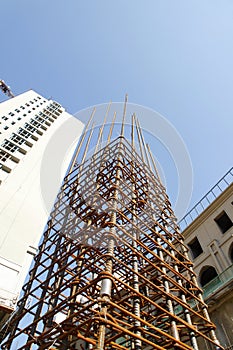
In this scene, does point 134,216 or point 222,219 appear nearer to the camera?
point 134,216

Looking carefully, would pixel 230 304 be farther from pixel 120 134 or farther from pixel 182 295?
→ pixel 120 134

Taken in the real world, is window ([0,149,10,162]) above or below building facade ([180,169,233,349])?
above

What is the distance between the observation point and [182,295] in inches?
293

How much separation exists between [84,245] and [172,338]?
338 centimetres

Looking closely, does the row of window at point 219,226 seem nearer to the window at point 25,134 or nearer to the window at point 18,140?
the window at point 18,140

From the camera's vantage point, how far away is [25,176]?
21.8 m

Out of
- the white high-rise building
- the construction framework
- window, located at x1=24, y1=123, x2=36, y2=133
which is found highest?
window, located at x1=24, y1=123, x2=36, y2=133

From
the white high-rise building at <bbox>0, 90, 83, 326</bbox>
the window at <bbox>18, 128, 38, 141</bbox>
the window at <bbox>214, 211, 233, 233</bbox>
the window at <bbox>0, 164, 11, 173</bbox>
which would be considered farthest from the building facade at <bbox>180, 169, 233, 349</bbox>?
the window at <bbox>18, 128, 38, 141</bbox>

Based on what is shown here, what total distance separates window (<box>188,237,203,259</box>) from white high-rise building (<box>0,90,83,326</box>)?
31.2ft

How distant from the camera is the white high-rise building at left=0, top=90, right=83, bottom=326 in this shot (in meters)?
14.4

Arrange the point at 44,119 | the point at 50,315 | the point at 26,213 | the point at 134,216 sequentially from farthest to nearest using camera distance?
the point at 44,119 → the point at 26,213 → the point at 134,216 → the point at 50,315

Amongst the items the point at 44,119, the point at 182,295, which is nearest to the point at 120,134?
the point at 182,295

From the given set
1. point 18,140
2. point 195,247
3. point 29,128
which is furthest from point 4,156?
point 195,247

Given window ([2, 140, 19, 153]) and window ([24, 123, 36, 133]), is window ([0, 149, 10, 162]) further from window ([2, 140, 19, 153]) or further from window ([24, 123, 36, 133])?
window ([24, 123, 36, 133])
